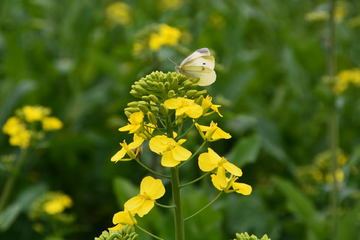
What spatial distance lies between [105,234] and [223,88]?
257 cm

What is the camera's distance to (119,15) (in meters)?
6.65

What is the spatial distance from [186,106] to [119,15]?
5944 mm

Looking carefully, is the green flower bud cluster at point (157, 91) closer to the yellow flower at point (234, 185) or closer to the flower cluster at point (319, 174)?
the yellow flower at point (234, 185)

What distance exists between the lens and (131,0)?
298 inches

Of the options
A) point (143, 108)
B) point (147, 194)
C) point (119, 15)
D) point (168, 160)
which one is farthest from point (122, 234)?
point (119, 15)

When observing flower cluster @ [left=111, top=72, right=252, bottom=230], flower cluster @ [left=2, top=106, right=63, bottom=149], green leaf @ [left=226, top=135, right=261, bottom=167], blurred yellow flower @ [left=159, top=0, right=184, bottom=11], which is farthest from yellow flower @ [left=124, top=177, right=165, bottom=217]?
blurred yellow flower @ [left=159, top=0, right=184, bottom=11]

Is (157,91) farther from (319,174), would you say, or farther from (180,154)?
(319,174)

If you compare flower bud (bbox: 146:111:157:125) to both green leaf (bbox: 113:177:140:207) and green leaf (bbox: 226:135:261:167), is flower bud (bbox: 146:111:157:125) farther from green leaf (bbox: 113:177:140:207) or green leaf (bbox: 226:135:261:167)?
green leaf (bbox: 226:135:261:167)

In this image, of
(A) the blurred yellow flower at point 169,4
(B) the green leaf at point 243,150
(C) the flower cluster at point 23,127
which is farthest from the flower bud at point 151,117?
(A) the blurred yellow flower at point 169,4

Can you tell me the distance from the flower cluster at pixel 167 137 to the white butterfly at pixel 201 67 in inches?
2.6

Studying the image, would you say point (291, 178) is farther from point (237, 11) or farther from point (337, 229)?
point (237, 11)

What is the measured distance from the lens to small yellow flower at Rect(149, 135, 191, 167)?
1.05m

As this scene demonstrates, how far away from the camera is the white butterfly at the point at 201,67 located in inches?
52.8

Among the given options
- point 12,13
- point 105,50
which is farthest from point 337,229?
point 12,13
